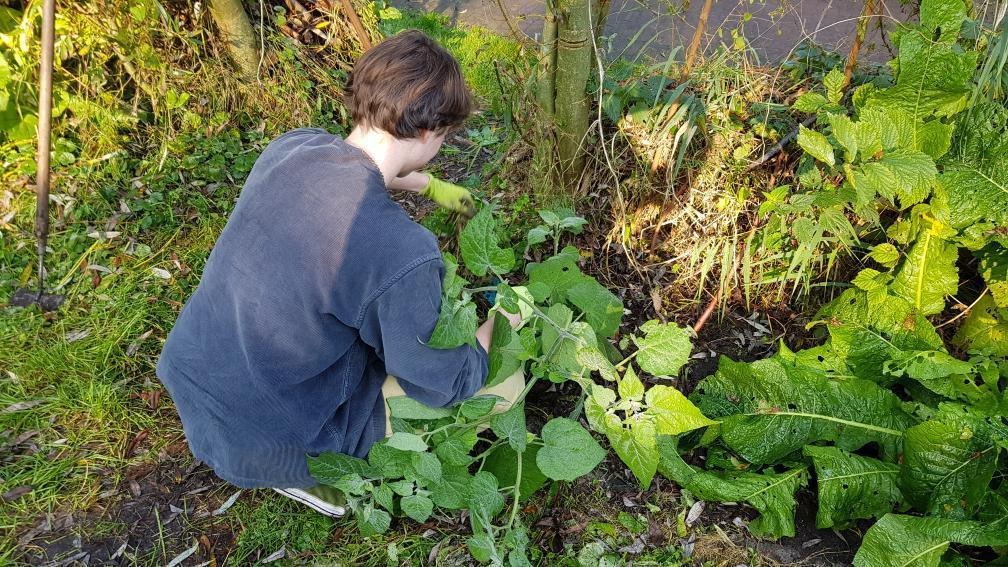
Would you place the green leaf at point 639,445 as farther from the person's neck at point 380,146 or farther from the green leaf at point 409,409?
the person's neck at point 380,146

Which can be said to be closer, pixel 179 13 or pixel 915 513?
pixel 915 513

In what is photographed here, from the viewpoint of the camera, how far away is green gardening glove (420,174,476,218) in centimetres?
227

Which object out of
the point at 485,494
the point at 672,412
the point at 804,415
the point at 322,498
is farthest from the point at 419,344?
the point at 804,415

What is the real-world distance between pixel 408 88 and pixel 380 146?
16cm

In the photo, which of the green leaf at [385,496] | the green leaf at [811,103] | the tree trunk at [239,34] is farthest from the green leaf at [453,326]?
the tree trunk at [239,34]

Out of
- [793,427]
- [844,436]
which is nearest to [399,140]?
[793,427]

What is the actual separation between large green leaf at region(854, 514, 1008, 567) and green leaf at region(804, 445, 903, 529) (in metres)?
0.14

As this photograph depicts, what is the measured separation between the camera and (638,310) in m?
2.50

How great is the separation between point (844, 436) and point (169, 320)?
2.60 metres

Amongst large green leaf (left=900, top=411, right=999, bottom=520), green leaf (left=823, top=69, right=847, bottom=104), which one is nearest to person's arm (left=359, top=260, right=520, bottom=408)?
large green leaf (left=900, top=411, right=999, bottom=520)

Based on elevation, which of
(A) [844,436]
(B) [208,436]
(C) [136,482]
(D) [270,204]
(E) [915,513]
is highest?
(D) [270,204]

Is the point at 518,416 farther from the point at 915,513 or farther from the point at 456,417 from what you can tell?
the point at 915,513

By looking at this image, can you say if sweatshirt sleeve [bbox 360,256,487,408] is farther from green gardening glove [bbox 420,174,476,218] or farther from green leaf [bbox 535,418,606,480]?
green gardening glove [bbox 420,174,476,218]

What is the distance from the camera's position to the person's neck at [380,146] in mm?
1585
